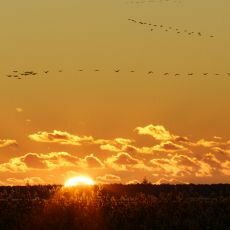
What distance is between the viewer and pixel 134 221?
3522cm

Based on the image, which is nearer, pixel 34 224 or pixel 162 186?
pixel 34 224

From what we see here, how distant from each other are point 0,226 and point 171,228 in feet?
21.0

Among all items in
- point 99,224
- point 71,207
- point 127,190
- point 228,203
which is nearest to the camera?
point 99,224

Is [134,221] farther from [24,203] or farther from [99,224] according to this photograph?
[24,203]

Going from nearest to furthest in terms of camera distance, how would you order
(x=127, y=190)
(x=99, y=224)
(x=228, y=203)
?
(x=99, y=224), (x=228, y=203), (x=127, y=190)

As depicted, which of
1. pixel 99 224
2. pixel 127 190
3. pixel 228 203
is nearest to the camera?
pixel 99 224

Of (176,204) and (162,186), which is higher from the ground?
(162,186)

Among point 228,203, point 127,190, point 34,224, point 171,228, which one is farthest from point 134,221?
point 127,190

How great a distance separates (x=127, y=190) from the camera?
79062 millimetres

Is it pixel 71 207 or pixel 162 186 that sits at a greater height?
pixel 162 186

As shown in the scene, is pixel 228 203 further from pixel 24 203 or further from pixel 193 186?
pixel 193 186

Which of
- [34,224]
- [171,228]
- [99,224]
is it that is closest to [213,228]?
[171,228]

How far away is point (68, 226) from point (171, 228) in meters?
3.85

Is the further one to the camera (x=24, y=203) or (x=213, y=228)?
(x=24, y=203)
